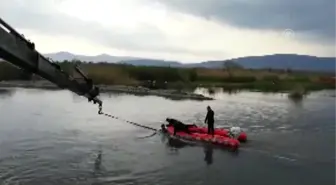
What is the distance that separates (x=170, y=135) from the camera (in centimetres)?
3438

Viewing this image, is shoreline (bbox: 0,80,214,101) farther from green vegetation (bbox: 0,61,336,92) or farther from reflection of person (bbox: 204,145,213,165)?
reflection of person (bbox: 204,145,213,165)

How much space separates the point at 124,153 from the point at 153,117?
2045 cm

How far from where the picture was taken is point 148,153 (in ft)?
93.7

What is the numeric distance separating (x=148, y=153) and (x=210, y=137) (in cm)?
508

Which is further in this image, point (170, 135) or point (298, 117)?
point (298, 117)

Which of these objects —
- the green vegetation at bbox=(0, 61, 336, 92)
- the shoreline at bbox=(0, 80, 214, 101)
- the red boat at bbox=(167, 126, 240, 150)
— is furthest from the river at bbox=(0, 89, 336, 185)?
the green vegetation at bbox=(0, 61, 336, 92)

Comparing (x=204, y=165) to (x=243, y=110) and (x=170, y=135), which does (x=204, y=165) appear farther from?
(x=243, y=110)

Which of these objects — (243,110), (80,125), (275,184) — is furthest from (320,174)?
(243,110)

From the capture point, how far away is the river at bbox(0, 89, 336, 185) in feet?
74.5

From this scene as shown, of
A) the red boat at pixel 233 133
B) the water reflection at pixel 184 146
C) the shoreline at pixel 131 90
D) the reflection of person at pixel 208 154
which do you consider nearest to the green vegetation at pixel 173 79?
the shoreline at pixel 131 90

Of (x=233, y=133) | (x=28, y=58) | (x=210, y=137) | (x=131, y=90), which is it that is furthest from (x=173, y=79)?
(x=28, y=58)

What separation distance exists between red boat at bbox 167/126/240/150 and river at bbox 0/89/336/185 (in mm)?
676

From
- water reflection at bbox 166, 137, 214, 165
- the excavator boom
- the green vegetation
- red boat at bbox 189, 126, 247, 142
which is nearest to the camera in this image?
the excavator boom

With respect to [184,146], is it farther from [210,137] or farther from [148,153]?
[148,153]
